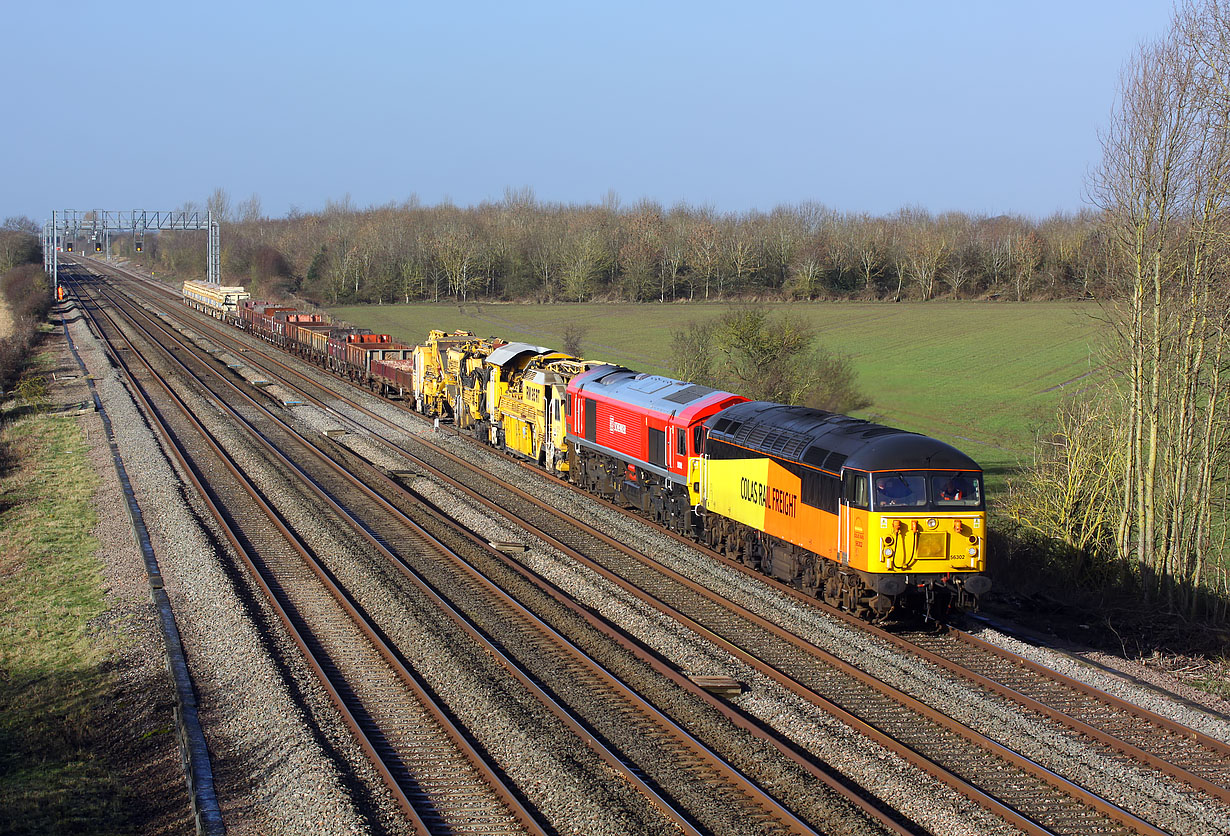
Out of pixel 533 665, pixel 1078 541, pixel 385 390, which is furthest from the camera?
pixel 385 390

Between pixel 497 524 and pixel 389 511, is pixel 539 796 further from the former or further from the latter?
pixel 389 511

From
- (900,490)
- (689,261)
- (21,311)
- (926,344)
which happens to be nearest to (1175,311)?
(900,490)

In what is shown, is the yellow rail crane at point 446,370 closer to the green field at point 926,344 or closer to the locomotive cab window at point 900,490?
the green field at point 926,344

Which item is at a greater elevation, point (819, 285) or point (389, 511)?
point (819, 285)

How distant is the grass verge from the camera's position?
11625 millimetres

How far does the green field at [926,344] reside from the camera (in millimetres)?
46406

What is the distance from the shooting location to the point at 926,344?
239ft

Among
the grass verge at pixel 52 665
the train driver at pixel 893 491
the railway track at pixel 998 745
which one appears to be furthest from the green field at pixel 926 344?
the grass verge at pixel 52 665

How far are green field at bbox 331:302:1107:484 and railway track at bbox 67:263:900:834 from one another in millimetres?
12989

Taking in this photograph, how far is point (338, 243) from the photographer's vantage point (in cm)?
11581

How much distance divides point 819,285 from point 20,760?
96035 millimetres

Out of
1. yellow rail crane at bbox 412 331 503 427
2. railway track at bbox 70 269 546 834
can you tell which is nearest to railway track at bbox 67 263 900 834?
railway track at bbox 70 269 546 834

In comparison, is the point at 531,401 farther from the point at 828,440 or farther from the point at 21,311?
the point at 21,311

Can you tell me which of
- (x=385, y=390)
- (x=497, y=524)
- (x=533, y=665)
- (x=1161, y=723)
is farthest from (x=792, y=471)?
(x=385, y=390)
